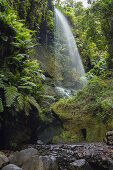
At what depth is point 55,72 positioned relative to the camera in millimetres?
10164

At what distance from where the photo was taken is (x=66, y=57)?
11.9 metres

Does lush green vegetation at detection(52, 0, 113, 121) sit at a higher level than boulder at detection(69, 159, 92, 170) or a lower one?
higher

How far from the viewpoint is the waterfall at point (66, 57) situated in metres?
10.5

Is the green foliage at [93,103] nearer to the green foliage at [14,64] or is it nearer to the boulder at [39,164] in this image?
the green foliage at [14,64]

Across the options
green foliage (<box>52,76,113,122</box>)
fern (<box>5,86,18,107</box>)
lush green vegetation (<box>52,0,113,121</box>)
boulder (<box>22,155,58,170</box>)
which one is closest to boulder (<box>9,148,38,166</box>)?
boulder (<box>22,155,58,170</box>)

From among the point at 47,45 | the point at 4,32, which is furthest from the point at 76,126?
the point at 47,45

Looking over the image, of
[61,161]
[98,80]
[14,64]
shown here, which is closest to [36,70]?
[14,64]

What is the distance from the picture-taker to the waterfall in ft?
34.4

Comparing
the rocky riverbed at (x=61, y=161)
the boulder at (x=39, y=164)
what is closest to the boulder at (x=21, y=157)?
the rocky riverbed at (x=61, y=161)

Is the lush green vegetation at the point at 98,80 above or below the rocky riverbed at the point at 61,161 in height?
above

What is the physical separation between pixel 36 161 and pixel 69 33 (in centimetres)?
1257

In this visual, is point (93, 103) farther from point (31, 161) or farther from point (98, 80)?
point (31, 161)

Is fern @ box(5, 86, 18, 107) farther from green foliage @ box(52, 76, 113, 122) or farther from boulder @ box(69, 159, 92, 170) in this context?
green foliage @ box(52, 76, 113, 122)

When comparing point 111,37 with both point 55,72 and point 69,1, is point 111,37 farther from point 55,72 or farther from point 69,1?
point 69,1
